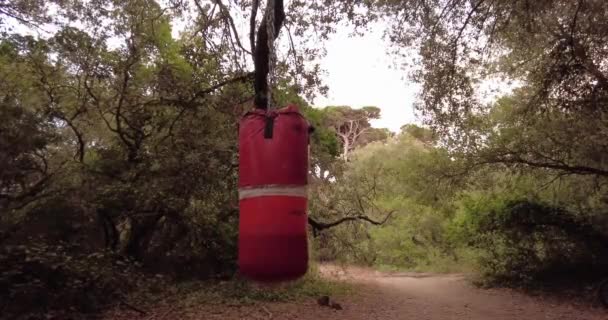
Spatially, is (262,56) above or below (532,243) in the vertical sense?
above

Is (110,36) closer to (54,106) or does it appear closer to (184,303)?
(54,106)

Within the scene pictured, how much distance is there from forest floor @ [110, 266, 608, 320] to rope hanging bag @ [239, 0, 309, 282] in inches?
192

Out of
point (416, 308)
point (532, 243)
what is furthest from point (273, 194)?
point (532, 243)

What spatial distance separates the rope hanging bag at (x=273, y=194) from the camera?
2.81 meters

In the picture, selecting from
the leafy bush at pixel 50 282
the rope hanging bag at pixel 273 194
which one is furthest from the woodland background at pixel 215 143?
the rope hanging bag at pixel 273 194

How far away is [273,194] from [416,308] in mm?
7256

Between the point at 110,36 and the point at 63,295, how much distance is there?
4331mm

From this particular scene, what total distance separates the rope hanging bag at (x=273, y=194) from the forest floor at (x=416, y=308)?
4.87 m

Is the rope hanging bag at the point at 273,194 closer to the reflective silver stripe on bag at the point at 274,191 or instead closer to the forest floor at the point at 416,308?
the reflective silver stripe on bag at the point at 274,191

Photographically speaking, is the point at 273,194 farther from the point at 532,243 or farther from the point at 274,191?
the point at 532,243

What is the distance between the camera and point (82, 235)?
8602 mm

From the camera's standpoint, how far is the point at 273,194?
281 cm

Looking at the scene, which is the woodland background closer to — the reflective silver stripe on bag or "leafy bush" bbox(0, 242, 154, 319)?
"leafy bush" bbox(0, 242, 154, 319)

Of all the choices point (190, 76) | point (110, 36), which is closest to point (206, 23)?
point (190, 76)
